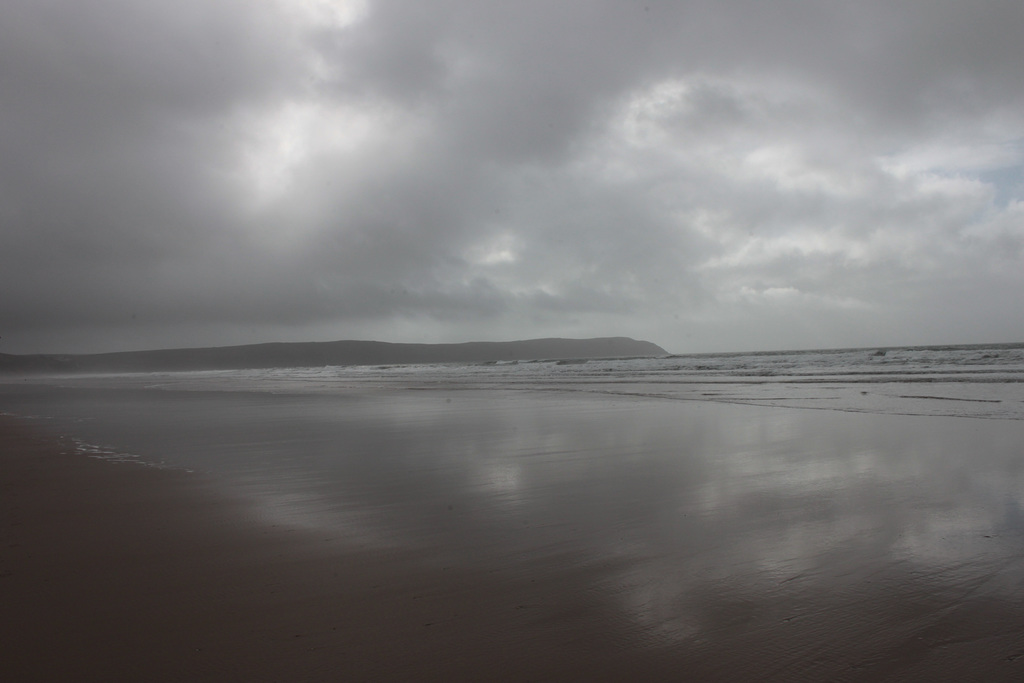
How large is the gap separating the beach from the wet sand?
1 centimetres

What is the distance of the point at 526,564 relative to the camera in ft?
10.4

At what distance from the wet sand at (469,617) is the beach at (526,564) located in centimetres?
1

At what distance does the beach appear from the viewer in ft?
7.28

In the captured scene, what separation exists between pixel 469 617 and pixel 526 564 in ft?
2.29

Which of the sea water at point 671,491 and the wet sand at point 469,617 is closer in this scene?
the wet sand at point 469,617

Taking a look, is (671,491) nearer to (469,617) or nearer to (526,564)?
(526,564)

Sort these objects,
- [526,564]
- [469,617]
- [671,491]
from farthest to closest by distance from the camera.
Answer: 1. [671,491]
2. [526,564]
3. [469,617]

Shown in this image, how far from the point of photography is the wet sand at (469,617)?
2.14 metres

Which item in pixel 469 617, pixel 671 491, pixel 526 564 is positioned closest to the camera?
pixel 469 617

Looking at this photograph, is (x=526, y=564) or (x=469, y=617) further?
(x=526, y=564)

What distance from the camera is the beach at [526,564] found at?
222 centimetres

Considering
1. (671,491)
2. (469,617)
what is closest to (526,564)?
(469,617)

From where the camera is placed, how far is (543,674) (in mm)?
2094

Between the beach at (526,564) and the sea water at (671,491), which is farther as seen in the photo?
the sea water at (671,491)
